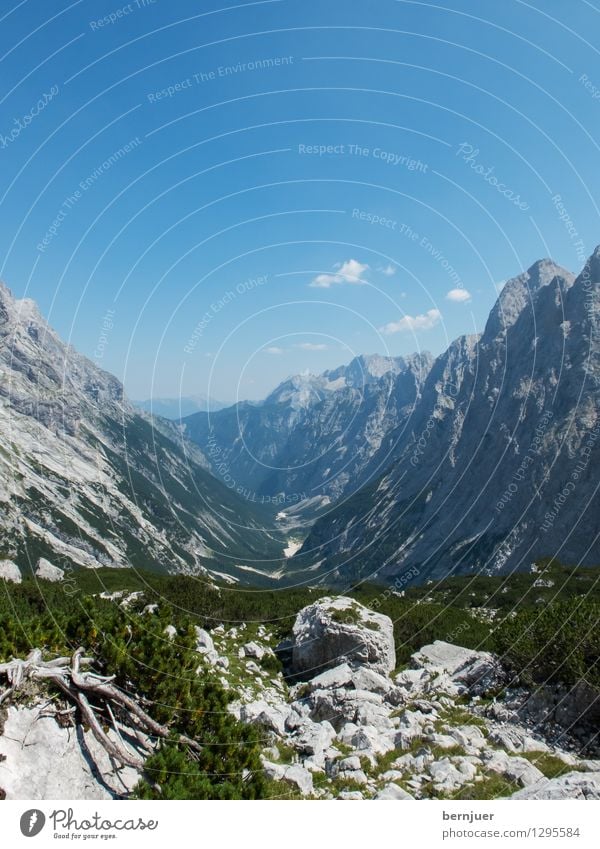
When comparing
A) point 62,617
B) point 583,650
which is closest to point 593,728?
point 583,650

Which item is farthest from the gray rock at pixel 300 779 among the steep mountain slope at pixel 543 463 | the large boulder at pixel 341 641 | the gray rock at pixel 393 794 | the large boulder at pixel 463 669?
the steep mountain slope at pixel 543 463

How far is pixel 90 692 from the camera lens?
1275cm

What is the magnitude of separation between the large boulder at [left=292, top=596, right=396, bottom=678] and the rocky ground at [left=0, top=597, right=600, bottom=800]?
2.8 inches

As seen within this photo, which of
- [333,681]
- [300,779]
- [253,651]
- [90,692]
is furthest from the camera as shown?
[253,651]

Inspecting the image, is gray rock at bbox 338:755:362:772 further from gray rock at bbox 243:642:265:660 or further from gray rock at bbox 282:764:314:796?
gray rock at bbox 243:642:265:660

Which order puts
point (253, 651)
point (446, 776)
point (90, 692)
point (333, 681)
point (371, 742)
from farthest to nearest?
point (253, 651)
point (333, 681)
point (371, 742)
point (446, 776)
point (90, 692)

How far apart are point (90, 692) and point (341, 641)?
20.4 m

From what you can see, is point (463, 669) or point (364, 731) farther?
point (463, 669)

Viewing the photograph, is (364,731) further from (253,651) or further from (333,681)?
(253,651)

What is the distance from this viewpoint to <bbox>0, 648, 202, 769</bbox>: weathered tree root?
11.8m

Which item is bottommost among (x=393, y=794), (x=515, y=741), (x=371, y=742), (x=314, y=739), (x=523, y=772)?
(x=515, y=741)

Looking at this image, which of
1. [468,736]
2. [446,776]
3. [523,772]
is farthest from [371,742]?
[523,772]

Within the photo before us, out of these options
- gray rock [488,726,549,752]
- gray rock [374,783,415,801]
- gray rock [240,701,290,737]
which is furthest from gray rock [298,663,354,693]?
gray rock [374,783,415,801]
